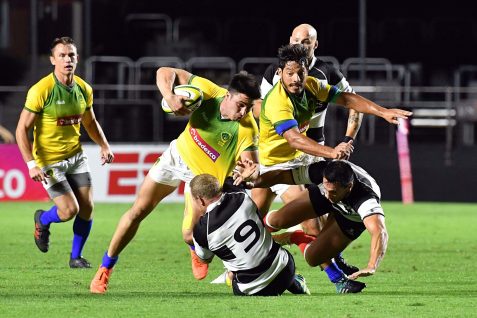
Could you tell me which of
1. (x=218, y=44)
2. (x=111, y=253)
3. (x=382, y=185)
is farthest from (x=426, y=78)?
(x=111, y=253)

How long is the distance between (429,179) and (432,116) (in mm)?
3376

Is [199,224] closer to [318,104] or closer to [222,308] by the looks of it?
[222,308]

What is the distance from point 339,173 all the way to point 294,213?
1.05 meters

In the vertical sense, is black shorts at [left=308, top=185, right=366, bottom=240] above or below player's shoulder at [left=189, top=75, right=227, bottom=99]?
below

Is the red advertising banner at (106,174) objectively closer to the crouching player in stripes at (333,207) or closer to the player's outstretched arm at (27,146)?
the player's outstretched arm at (27,146)

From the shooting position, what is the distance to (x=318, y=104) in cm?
1199

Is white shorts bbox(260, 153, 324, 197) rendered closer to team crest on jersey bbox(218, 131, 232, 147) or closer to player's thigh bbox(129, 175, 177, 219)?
team crest on jersey bbox(218, 131, 232, 147)

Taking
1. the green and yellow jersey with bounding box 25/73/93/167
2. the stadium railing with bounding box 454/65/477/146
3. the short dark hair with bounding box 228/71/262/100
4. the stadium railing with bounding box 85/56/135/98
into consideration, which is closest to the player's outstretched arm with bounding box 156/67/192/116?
the short dark hair with bounding box 228/71/262/100

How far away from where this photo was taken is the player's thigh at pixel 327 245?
11555mm

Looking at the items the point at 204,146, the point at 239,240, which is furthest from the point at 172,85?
the point at 239,240

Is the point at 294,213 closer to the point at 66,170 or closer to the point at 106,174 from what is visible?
the point at 66,170

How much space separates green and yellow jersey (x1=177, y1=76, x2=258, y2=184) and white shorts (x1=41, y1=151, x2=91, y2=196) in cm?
239

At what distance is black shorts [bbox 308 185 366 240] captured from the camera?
11539 mm

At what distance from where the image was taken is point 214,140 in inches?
453
